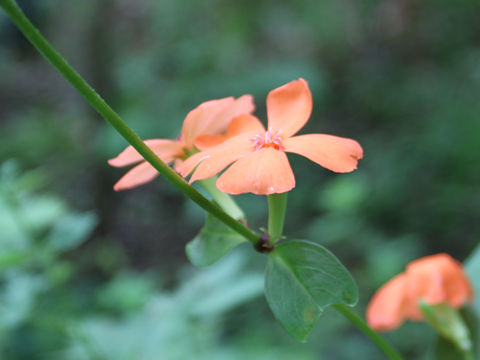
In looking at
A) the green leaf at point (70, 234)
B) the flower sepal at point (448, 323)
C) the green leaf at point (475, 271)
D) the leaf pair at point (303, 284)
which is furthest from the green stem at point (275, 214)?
the green leaf at point (70, 234)

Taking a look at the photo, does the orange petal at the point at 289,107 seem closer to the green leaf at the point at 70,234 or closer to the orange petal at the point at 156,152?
the orange petal at the point at 156,152

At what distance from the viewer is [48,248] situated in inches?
35.9

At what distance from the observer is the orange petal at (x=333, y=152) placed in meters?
0.36

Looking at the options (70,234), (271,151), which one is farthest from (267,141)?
(70,234)

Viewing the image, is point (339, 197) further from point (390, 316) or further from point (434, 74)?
point (434, 74)

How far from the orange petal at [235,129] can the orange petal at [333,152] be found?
8 centimetres

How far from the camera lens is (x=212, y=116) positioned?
1.52 feet

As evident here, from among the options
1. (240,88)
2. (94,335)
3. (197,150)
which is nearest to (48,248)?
(94,335)

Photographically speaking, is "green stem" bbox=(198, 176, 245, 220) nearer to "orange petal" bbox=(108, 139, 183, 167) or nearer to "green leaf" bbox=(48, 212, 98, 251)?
"orange petal" bbox=(108, 139, 183, 167)

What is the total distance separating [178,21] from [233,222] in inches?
127

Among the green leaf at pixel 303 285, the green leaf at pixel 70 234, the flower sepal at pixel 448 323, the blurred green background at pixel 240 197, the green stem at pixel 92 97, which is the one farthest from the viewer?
the blurred green background at pixel 240 197

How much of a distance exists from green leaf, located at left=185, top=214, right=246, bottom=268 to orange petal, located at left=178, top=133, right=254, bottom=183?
74 mm

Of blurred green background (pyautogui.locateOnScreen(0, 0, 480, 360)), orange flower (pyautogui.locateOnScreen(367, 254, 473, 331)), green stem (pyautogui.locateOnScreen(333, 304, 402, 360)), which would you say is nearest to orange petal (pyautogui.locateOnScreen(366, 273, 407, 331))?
orange flower (pyautogui.locateOnScreen(367, 254, 473, 331))

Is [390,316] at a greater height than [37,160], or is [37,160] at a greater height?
[390,316]
